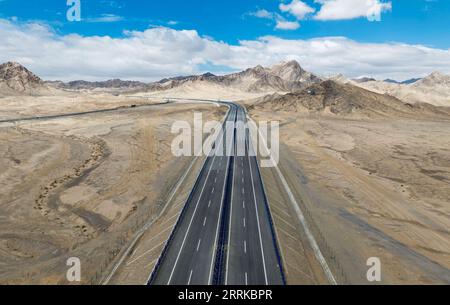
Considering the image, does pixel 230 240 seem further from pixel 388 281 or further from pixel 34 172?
pixel 34 172

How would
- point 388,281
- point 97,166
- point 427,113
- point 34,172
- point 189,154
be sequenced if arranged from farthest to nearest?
point 427,113
point 189,154
point 97,166
point 34,172
point 388,281

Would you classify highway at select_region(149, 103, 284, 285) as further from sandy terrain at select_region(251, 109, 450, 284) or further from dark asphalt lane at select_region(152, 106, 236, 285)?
sandy terrain at select_region(251, 109, 450, 284)

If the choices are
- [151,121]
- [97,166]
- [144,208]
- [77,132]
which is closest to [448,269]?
[144,208]

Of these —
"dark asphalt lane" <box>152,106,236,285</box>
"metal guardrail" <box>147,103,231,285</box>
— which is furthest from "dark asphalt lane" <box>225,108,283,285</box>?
"metal guardrail" <box>147,103,231,285</box>

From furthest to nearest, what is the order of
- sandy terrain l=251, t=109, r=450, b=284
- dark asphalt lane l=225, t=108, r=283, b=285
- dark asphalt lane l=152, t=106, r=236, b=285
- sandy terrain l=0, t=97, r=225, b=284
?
sandy terrain l=251, t=109, r=450, b=284 < sandy terrain l=0, t=97, r=225, b=284 < dark asphalt lane l=225, t=108, r=283, b=285 < dark asphalt lane l=152, t=106, r=236, b=285

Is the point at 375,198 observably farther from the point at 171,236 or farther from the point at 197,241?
the point at 171,236

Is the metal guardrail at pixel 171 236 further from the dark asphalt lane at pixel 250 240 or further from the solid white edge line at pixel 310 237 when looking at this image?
the solid white edge line at pixel 310 237
